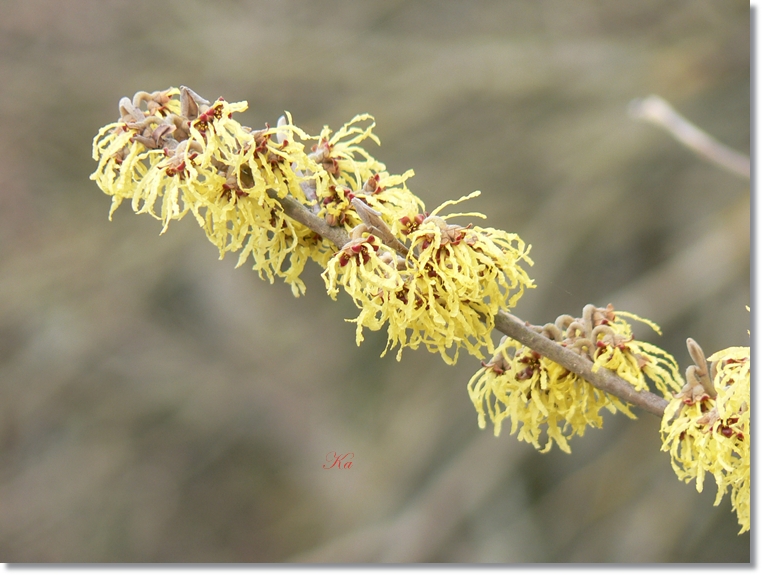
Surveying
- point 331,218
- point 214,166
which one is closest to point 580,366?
point 331,218

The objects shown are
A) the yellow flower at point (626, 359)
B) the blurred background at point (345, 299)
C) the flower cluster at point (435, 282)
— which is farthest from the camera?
the blurred background at point (345, 299)

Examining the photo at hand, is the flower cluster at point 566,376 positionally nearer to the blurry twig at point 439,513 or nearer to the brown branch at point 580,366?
the brown branch at point 580,366

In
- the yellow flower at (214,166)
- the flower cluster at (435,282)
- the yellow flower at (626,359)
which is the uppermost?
the yellow flower at (214,166)

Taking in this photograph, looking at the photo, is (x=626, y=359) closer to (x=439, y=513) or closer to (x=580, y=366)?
(x=580, y=366)

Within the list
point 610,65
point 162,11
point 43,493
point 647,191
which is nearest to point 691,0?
point 610,65

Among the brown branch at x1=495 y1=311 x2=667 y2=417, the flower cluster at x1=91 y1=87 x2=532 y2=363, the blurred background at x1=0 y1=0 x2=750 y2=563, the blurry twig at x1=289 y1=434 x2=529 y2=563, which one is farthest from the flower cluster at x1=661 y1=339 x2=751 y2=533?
the blurry twig at x1=289 y1=434 x2=529 y2=563

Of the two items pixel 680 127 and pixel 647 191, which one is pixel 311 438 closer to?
pixel 647 191

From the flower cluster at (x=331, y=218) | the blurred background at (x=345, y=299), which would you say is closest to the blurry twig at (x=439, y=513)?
the blurred background at (x=345, y=299)
